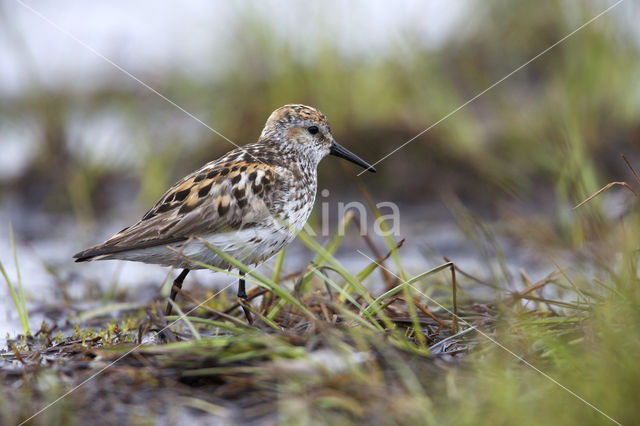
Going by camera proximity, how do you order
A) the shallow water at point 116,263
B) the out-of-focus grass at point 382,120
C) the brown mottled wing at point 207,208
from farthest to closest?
the out-of-focus grass at point 382,120 < the shallow water at point 116,263 < the brown mottled wing at point 207,208

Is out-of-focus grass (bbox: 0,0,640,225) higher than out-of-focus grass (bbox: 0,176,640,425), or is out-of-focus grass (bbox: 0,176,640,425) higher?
out-of-focus grass (bbox: 0,0,640,225)

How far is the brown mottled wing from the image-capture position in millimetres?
4488

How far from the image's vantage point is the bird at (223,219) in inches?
177

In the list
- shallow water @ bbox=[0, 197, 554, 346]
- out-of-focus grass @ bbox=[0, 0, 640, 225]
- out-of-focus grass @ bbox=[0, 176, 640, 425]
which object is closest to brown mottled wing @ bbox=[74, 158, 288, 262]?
out-of-focus grass @ bbox=[0, 176, 640, 425]

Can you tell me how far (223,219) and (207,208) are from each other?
0.14 m

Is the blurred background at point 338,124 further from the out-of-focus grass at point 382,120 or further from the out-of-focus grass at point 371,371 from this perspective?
the out-of-focus grass at point 371,371

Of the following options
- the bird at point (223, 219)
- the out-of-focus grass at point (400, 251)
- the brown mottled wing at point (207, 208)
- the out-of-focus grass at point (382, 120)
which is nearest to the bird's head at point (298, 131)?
the bird at point (223, 219)

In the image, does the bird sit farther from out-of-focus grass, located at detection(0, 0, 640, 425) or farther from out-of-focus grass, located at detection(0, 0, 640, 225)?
out-of-focus grass, located at detection(0, 0, 640, 225)

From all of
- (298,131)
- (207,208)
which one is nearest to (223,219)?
(207,208)

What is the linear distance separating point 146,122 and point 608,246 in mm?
7459

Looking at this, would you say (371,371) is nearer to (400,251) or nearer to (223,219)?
(223,219)

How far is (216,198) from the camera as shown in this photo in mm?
4656

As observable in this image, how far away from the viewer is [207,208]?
4.62 metres

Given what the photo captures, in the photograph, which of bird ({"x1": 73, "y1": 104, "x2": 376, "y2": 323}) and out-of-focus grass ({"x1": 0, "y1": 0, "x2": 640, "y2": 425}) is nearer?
out-of-focus grass ({"x1": 0, "y1": 0, "x2": 640, "y2": 425})
